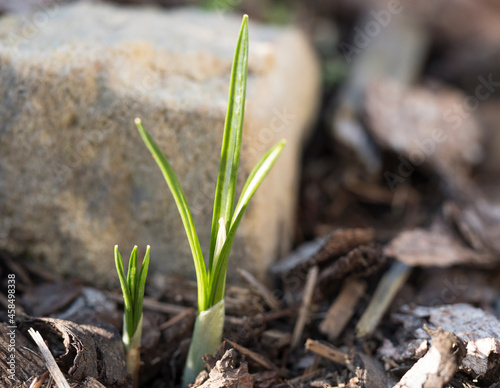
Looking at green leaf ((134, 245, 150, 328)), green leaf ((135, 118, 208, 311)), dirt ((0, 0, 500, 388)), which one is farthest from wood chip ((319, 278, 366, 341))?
green leaf ((134, 245, 150, 328))

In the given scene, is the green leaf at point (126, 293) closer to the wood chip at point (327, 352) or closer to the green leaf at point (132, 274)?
the green leaf at point (132, 274)

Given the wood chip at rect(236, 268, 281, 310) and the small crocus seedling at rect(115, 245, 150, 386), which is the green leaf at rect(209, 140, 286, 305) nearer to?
the small crocus seedling at rect(115, 245, 150, 386)

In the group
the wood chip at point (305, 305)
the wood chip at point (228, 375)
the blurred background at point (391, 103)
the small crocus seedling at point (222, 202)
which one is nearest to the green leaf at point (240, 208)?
the small crocus seedling at point (222, 202)

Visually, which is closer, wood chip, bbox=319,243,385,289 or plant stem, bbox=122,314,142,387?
plant stem, bbox=122,314,142,387

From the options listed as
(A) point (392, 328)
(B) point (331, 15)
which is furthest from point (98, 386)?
(B) point (331, 15)

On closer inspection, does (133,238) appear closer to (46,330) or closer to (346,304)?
(46,330)

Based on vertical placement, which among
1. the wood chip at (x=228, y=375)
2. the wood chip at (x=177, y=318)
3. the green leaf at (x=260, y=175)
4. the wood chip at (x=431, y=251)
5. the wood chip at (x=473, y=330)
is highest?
the green leaf at (x=260, y=175)

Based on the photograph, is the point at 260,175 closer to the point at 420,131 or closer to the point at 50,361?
the point at 50,361
